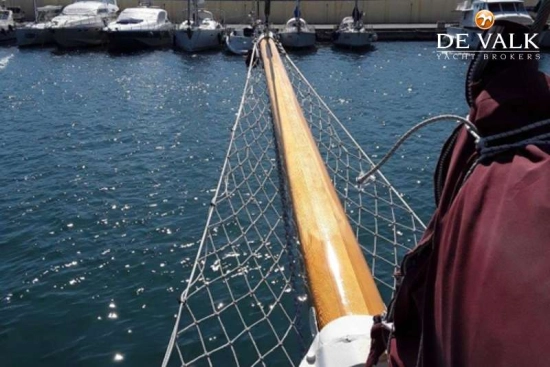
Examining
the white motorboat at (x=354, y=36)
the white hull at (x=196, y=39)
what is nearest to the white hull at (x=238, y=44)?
the white hull at (x=196, y=39)

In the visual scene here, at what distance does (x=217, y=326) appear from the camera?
8.49 metres

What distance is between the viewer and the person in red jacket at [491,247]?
1167 mm

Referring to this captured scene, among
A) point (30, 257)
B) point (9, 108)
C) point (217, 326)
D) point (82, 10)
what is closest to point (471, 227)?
point (217, 326)

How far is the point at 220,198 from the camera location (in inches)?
281

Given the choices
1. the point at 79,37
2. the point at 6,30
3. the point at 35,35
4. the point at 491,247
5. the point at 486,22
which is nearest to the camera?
the point at 491,247

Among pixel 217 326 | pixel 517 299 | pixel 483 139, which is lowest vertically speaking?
pixel 217 326

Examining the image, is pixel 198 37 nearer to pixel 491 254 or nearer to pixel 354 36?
pixel 354 36

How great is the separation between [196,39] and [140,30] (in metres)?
3.97

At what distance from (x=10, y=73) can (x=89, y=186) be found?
20244 millimetres

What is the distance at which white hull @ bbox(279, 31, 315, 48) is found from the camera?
37.2 m

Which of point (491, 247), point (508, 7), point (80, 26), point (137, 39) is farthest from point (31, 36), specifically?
point (491, 247)

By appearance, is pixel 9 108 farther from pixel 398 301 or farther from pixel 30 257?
pixel 398 301

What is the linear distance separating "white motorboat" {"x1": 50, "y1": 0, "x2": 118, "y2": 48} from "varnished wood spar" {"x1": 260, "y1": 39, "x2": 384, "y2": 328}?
38297 mm

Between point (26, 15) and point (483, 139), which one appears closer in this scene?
point (483, 139)
